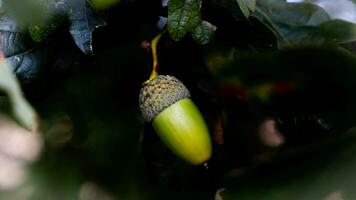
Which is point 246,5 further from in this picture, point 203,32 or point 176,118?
point 176,118

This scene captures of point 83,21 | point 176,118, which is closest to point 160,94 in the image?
point 176,118

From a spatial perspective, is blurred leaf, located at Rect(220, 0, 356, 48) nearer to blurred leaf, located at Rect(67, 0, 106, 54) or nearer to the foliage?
the foliage

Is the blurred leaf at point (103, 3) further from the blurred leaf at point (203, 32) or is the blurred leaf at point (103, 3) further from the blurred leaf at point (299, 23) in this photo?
the blurred leaf at point (299, 23)

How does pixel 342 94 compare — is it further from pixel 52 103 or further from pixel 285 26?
pixel 52 103

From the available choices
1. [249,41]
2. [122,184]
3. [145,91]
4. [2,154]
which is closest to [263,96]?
[249,41]

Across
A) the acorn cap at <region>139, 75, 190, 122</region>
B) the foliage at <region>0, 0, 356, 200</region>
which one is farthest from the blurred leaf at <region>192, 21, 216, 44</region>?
the acorn cap at <region>139, 75, 190, 122</region>

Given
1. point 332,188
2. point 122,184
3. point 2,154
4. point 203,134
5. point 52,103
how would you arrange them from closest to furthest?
point 332,188 < point 203,134 < point 52,103 < point 122,184 < point 2,154

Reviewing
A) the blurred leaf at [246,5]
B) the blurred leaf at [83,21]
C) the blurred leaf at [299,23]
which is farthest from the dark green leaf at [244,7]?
the blurred leaf at [83,21]
